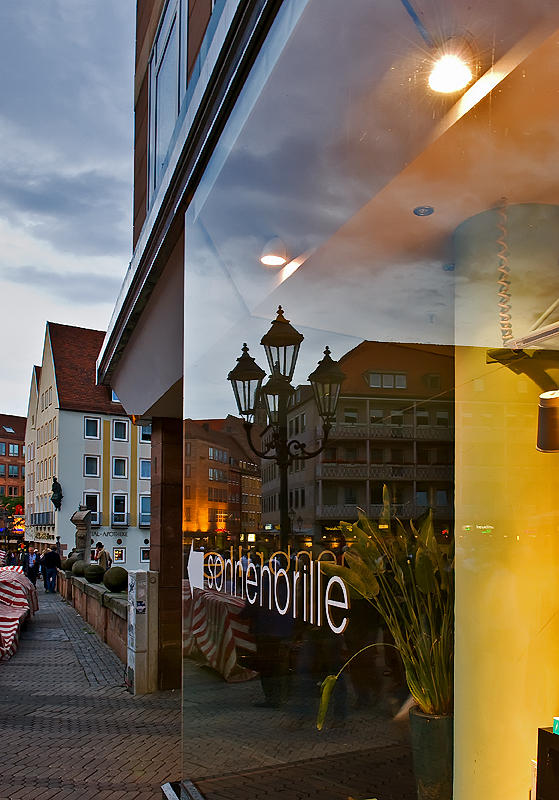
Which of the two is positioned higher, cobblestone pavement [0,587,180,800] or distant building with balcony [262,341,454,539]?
distant building with balcony [262,341,454,539]

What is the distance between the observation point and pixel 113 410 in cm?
5238

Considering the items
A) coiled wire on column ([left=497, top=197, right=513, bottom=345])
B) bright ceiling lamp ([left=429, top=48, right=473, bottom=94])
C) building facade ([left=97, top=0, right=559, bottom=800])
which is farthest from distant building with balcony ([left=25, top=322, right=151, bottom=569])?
bright ceiling lamp ([left=429, top=48, right=473, bottom=94])

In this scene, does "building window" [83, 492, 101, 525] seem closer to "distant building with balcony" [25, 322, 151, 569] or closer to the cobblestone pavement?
"distant building with balcony" [25, 322, 151, 569]

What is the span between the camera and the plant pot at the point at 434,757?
3000 millimetres

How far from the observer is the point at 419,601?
3.08 m

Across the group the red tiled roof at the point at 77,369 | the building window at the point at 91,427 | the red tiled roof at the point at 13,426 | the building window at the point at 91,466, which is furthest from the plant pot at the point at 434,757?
the red tiled roof at the point at 13,426

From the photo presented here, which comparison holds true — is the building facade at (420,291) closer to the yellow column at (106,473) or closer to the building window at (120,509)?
the yellow column at (106,473)

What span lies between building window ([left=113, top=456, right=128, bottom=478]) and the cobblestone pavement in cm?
3974

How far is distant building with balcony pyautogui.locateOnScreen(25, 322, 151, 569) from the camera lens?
50.5m

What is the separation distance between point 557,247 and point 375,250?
1.00m

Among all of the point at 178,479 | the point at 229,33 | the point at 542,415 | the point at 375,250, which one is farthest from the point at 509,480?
the point at 178,479

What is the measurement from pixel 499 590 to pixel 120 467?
51.0 meters

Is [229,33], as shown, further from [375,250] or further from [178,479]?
[178,479]

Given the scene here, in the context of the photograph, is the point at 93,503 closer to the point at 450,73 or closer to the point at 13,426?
the point at 450,73
